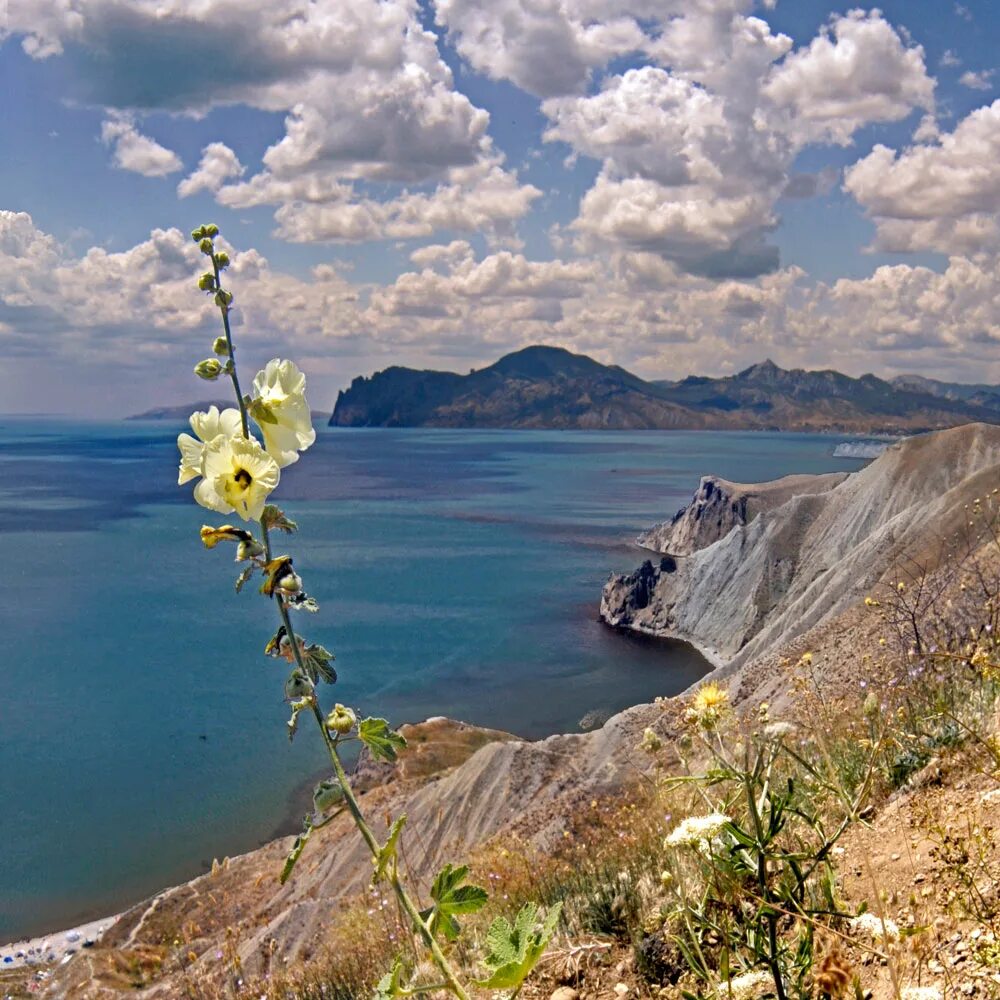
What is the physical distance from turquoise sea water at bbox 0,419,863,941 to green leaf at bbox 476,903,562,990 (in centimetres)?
2581

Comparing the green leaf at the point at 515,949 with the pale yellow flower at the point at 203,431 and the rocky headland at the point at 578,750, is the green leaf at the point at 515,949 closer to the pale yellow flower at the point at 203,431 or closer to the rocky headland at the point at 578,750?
the pale yellow flower at the point at 203,431

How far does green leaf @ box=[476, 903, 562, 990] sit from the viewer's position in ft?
5.93

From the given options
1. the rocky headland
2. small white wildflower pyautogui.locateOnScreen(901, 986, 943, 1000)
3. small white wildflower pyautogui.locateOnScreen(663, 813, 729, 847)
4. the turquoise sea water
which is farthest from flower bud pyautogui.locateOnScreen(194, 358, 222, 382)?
the turquoise sea water

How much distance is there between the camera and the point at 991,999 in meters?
2.57

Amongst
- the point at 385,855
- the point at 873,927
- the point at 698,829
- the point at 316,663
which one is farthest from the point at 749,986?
the point at 316,663

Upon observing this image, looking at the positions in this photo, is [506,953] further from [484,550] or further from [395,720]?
[484,550]

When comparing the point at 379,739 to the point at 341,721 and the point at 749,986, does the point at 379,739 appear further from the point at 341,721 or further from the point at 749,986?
the point at 749,986

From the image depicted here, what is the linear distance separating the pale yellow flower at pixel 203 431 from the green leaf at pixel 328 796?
768mm

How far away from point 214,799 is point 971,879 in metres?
30.2

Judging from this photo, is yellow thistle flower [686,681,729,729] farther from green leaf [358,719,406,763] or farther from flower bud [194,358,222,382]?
flower bud [194,358,222,382]

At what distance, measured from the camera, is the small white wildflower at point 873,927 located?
252 cm

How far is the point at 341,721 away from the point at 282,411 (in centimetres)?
72

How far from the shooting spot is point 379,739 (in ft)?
6.59

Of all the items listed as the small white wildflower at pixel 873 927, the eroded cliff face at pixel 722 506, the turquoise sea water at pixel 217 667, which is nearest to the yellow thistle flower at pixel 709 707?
the small white wildflower at pixel 873 927
